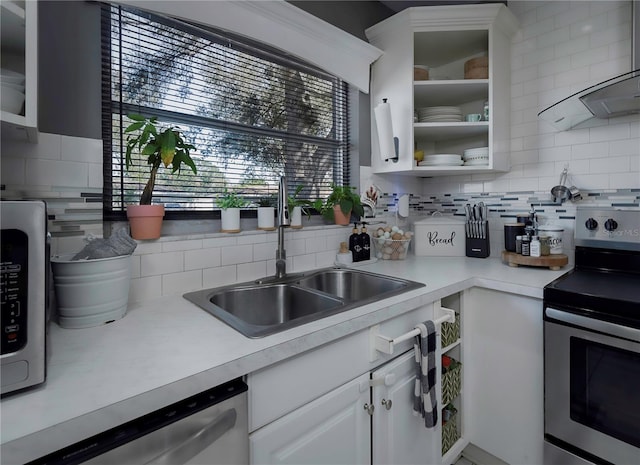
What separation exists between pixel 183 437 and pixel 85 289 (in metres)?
0.52

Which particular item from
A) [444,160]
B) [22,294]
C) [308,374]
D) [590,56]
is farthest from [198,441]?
[590,56]

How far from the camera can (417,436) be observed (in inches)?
51.5

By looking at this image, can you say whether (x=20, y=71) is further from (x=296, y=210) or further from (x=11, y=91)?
(x=296, y=210)

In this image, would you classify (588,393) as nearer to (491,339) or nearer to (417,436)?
(491,339)

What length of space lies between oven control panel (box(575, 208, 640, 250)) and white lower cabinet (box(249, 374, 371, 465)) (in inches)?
54.9

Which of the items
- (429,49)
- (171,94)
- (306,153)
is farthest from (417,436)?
(429,49)

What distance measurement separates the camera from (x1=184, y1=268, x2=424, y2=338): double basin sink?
123 cm

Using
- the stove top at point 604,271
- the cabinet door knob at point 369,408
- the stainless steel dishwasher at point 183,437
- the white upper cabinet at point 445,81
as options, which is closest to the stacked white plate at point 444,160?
the white upper cabinet at point 445,81

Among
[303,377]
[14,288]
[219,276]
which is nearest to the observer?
[14,288]

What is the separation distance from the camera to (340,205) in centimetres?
183

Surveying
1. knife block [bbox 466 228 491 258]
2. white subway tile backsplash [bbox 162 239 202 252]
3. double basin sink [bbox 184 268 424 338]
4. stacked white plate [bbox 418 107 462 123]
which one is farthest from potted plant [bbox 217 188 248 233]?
knife block [bbox 466 228 491 258]

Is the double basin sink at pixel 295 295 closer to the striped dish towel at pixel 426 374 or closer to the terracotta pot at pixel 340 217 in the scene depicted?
the striped dish towel at pixel 426 374

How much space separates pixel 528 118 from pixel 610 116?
15.7 inches

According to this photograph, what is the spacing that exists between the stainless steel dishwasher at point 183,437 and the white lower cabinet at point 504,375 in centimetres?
119
